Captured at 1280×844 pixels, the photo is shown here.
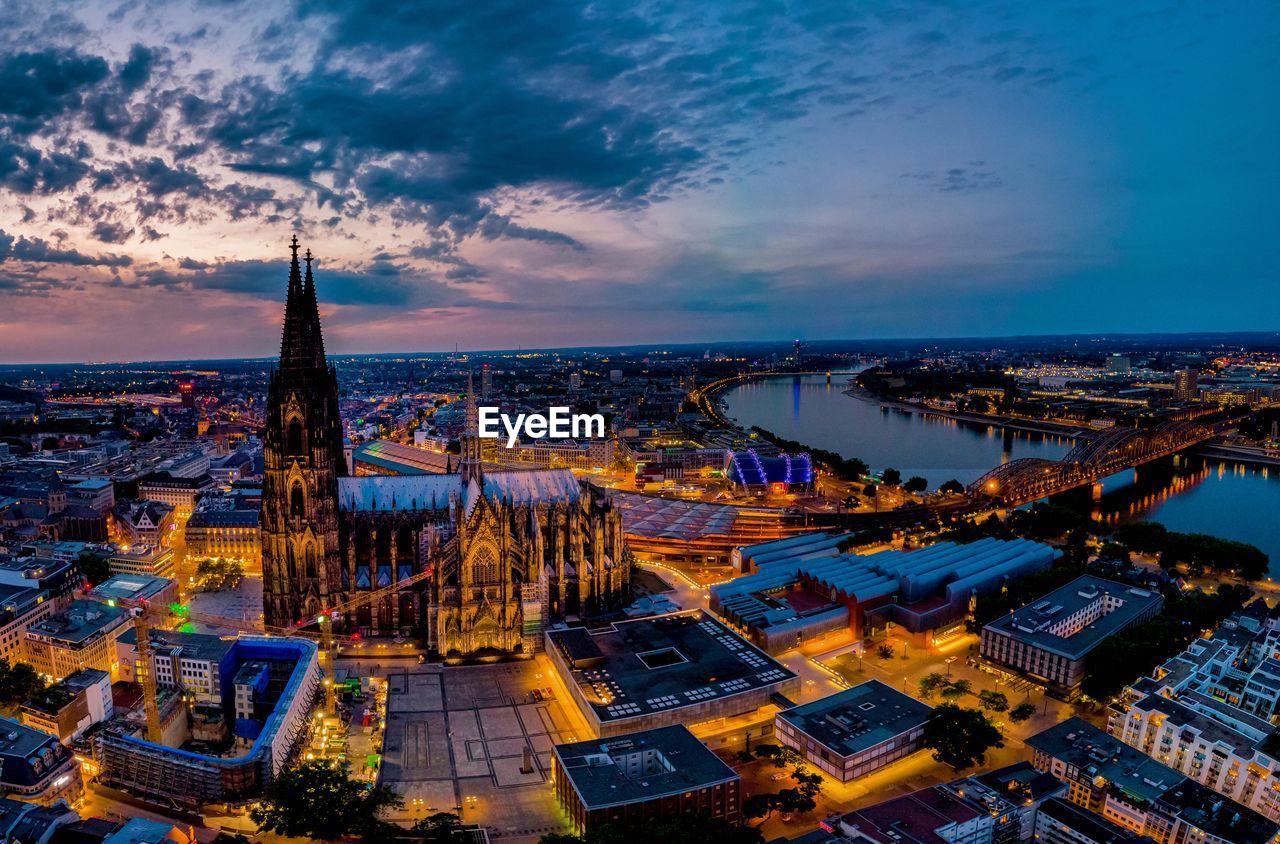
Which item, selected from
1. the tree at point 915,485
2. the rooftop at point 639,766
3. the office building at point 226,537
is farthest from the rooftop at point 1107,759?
the tree at point 915,485

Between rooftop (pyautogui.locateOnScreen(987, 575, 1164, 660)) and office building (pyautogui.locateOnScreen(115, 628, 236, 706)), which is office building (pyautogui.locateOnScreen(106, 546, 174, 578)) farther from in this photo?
rooftop (pyautogui.locateOnScreen(987, 575, 1164, 660))

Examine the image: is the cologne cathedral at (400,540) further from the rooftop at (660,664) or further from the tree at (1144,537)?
the tree at (1144,537)

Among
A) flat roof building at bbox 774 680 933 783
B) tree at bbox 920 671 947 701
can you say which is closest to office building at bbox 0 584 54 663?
flat roof building at bbox 774 680 933 783

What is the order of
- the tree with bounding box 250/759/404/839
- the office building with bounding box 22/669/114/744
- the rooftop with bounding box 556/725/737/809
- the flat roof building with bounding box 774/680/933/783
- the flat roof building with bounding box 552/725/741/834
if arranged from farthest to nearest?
the office building with bounding box 22/669/114/744 → the flat roof building with bounding box 774/680/933/783 → the rooftop with bounding box 556/725/737/809 → the flat roof building with bounding box 552/725/741/834 → the tree with bounding box 250/759/404/839

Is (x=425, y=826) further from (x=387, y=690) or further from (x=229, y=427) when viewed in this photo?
(x=229, y=427)

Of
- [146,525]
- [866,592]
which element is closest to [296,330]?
[146,525]
